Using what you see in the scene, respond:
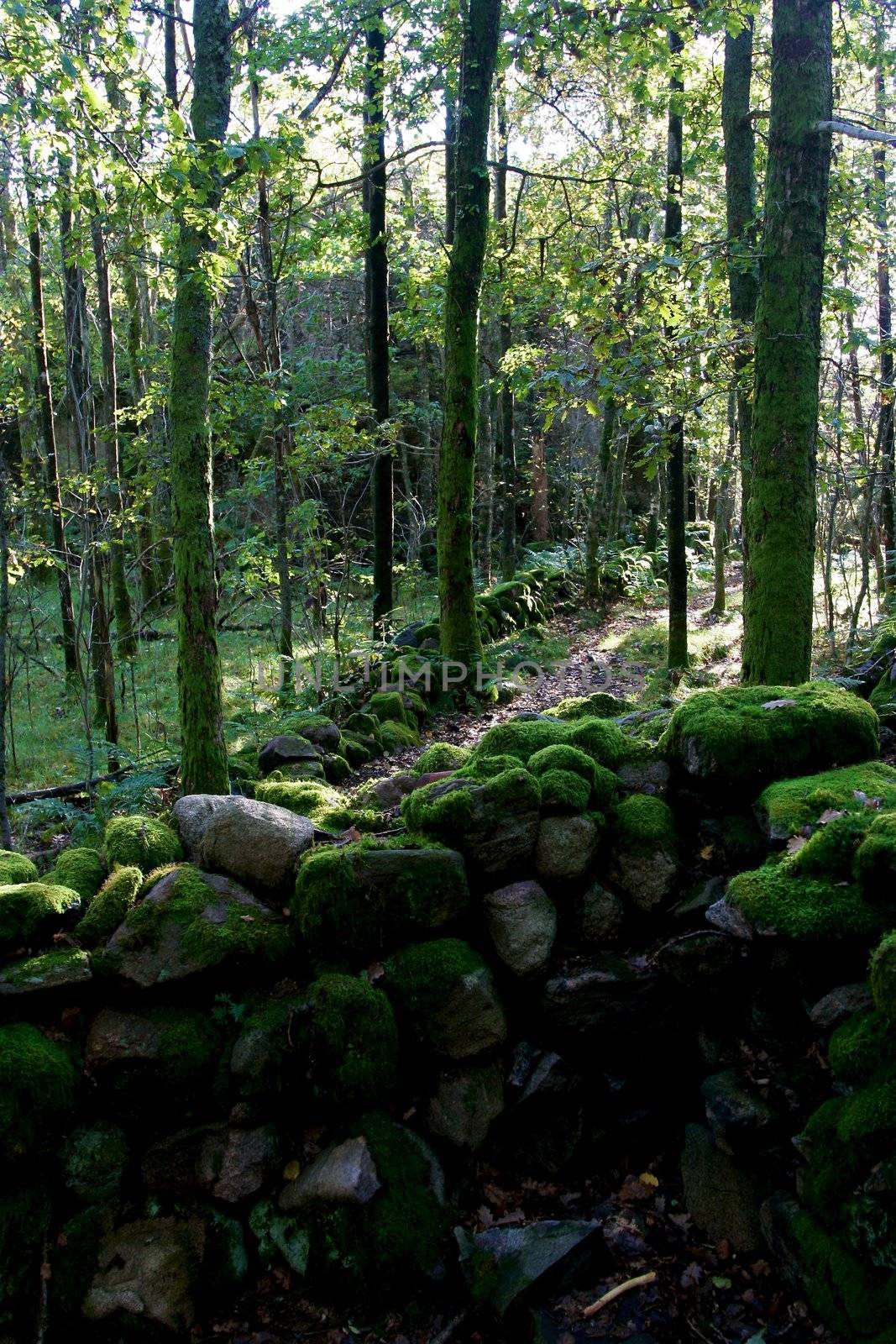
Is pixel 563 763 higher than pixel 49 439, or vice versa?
pixel 49 439

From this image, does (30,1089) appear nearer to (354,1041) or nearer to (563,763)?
(354,1041)

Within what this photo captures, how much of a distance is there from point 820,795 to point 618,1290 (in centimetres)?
229

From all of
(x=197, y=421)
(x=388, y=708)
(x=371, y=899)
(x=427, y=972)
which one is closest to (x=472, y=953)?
(x=427, y=972)

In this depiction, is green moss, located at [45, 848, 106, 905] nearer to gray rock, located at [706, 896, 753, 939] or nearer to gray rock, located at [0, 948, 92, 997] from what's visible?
gray rock, located at [0, 948, 92, 997]

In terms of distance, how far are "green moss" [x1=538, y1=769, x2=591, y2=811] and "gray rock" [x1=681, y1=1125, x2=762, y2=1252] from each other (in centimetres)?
160

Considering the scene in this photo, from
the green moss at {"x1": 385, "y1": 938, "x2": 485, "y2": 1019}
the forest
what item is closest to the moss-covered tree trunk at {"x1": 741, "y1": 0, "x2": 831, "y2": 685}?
the forest

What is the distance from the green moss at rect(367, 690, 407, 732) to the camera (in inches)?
354

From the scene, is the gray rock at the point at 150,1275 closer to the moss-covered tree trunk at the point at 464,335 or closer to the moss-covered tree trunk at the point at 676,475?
the moss-covered tree trunk at the point at 464,335

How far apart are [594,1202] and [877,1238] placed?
4.33 feet

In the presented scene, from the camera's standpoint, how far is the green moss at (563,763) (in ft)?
15.6

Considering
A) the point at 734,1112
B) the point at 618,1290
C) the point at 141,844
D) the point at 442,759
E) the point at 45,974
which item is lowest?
the point at 618,1290

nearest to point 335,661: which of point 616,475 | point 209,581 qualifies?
point 209,581

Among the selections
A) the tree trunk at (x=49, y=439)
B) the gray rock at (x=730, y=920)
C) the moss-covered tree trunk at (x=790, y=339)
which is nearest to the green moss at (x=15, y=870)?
the gray rock at (x=730, y=920)

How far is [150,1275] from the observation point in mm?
3615
